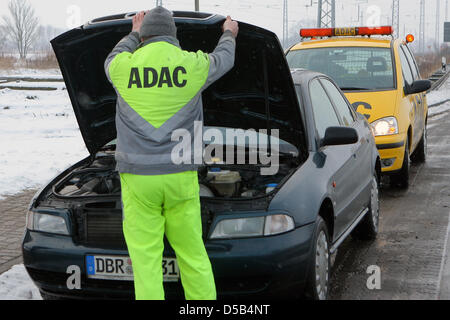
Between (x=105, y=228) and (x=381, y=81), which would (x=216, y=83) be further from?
(x=381, y=81)

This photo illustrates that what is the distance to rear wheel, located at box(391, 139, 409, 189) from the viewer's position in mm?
7824

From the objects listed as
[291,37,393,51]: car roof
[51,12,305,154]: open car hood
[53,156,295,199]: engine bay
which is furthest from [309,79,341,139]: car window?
[291,37,393,51]: car roof

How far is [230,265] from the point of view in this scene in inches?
140

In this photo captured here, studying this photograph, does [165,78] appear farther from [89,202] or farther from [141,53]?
[89,202]

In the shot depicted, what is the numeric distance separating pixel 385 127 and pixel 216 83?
12.3 ft

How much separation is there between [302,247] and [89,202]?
4.17 feet

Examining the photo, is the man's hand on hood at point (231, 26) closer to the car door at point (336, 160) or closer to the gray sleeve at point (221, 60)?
the gray sleeve at point (221, 60)

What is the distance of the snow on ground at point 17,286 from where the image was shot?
14.3ft

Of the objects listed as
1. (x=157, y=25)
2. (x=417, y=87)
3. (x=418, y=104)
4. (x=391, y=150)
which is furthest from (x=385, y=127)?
(x=157, y=25)

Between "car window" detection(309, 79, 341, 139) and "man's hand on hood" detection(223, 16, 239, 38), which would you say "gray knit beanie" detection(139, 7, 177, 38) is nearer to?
"man's hand on hood" detection(223, 16, 239, 38)

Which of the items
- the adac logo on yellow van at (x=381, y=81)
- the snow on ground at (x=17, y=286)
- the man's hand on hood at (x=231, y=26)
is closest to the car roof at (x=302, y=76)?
the man's hand on hood at (x=231, y=26)

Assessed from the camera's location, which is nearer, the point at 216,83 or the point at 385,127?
the point at 216,83

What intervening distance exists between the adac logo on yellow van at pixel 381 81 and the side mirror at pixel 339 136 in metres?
3.20
